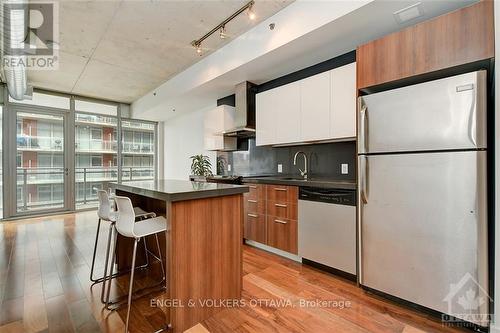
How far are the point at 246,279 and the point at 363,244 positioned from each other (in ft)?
3.92

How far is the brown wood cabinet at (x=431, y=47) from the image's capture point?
1.55 m

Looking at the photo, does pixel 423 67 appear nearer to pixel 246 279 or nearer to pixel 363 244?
pixel 363 244

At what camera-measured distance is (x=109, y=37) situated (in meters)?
3.05

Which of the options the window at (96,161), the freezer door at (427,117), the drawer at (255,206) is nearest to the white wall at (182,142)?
the window at (96,161)

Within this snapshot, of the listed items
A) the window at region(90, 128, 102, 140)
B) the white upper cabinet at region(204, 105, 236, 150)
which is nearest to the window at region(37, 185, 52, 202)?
the window at region(90, 128, 102, 140)

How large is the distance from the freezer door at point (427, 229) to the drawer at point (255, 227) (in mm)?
1276

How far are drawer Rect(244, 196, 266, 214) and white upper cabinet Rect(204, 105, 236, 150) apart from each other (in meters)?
1.36

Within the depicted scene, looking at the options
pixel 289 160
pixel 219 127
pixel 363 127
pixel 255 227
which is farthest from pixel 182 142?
pixel 363 127

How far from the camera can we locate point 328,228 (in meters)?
2.42

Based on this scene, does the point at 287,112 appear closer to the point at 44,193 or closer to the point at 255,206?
the point at 255,206

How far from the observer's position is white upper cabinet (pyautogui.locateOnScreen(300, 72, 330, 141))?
2650 mm

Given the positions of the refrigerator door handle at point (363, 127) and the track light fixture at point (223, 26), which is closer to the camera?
the refrigerator door handle at point (363, 127)

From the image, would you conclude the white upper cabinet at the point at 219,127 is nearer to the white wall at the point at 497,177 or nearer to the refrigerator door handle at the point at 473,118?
the refrigerator door handle at the point at 473,118

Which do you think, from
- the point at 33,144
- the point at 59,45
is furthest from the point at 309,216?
the point at 33,144
